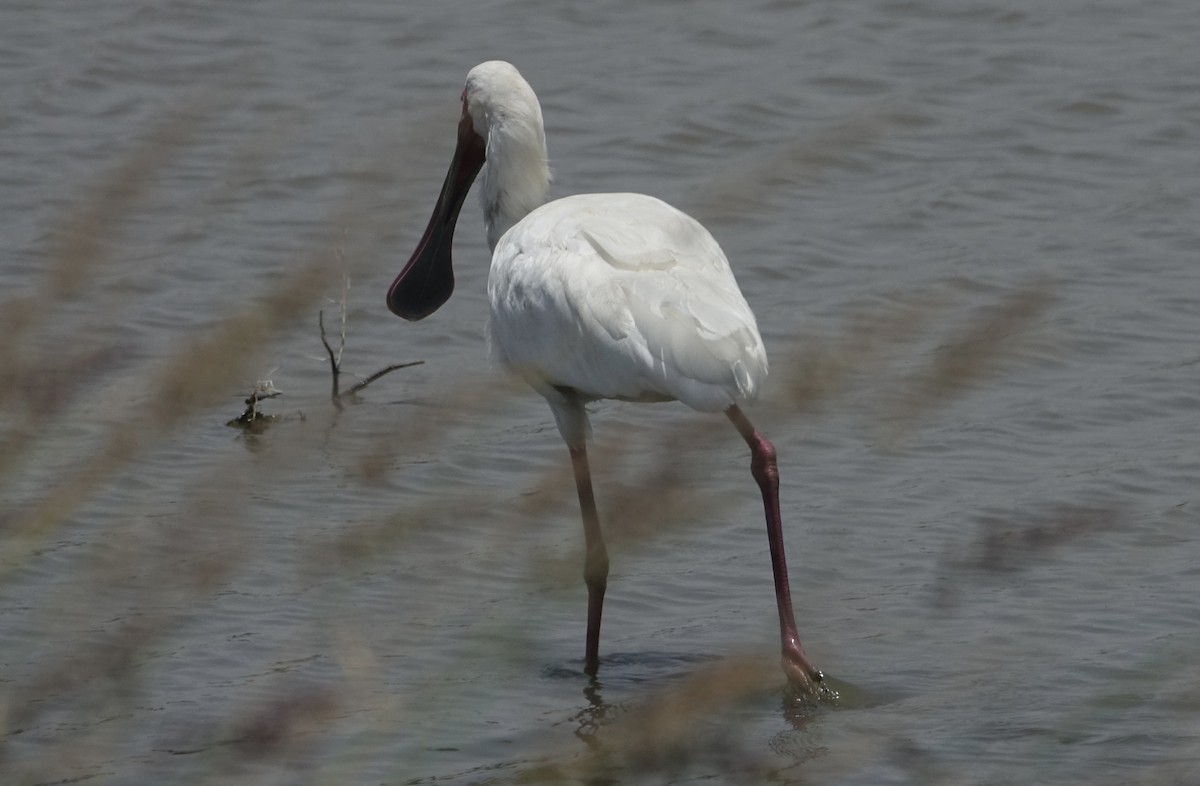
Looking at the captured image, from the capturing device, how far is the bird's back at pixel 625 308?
5219 mm

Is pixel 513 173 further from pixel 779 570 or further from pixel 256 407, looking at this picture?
pixel 779 570

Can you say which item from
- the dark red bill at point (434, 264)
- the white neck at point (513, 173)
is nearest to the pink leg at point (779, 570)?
the white neck at point (513, 173)

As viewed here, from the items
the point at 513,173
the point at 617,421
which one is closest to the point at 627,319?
the point at 617,421

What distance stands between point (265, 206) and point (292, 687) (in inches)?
346

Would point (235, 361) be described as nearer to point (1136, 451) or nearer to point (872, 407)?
point (872, 407)

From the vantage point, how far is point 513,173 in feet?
22.4

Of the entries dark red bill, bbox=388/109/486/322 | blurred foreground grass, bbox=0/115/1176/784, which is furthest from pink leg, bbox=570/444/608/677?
dark red bill, bbox=388/109/486/322

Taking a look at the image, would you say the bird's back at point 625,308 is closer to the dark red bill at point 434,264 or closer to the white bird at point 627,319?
the white bird at point 627,319

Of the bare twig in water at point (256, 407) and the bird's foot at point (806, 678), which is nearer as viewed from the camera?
the bird's foot at point (806, 678)

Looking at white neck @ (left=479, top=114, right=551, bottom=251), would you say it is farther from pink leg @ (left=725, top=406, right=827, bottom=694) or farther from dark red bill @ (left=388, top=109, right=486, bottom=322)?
pink leg @ (left=725, top=406, right=827, bottom=694)

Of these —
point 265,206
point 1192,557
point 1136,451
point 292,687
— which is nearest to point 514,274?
point 1192,557

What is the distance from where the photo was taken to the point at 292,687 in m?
2.18

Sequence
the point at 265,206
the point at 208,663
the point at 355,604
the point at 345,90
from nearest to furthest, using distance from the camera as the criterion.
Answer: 1. the point at 355,604
2. the point at 208,663
3. the point at 265,206
4. the point at 345,90

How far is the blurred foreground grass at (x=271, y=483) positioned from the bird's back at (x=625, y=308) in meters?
2.64
